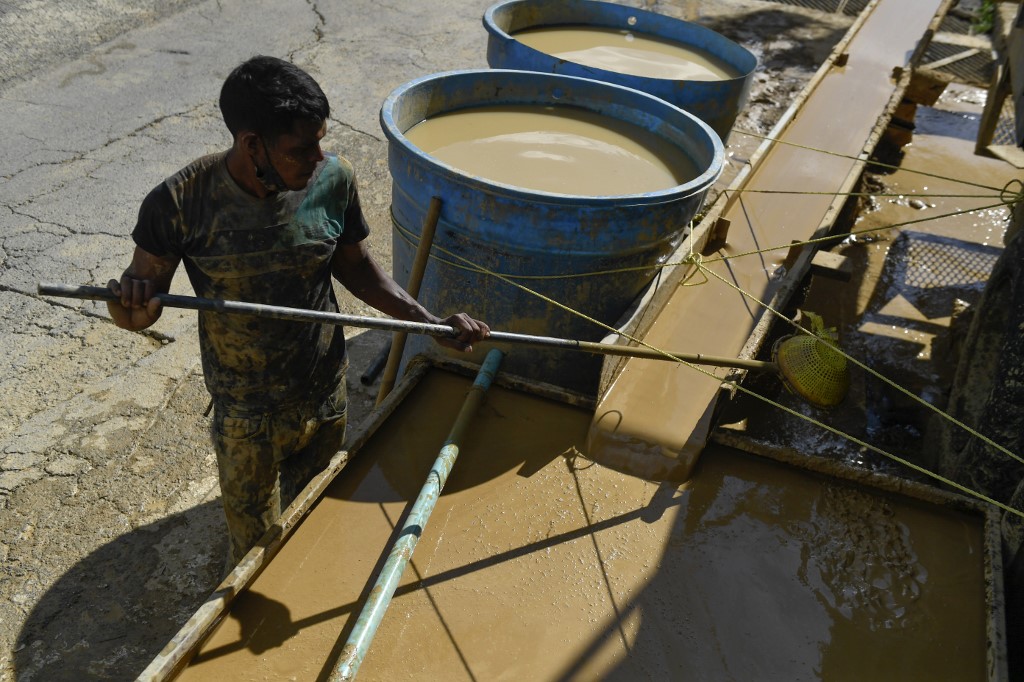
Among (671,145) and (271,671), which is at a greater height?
(671,145)

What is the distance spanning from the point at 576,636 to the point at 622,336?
123cm

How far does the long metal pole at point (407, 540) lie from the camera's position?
1885 mm

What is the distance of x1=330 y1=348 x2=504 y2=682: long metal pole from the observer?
1885 millimetres

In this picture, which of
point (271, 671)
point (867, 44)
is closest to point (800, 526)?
point (271, 671)

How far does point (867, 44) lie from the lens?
7188 mm

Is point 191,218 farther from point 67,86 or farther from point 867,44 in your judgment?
point 867,44

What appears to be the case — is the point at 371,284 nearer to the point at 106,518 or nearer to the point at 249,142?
the point at 249,142

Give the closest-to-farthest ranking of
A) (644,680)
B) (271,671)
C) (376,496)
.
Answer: (271,671)
(644,680)
(376,496)

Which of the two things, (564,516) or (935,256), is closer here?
(564,516)

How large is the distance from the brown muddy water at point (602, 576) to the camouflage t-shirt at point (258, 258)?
0.39 meters

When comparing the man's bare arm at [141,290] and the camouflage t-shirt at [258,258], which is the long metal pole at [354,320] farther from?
the camouflage t-shirt at [258,258]

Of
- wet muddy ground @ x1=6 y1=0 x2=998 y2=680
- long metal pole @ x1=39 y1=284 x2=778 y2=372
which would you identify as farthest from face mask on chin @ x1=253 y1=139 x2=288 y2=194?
wet muddy ground @ x1=6 y1=0 x2=998 y2=680

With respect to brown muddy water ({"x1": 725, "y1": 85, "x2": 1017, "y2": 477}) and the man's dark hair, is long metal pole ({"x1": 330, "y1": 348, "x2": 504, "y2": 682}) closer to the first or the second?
the man's dark hair

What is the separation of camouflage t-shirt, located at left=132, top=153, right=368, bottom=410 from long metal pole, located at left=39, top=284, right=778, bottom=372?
174 millimetres
